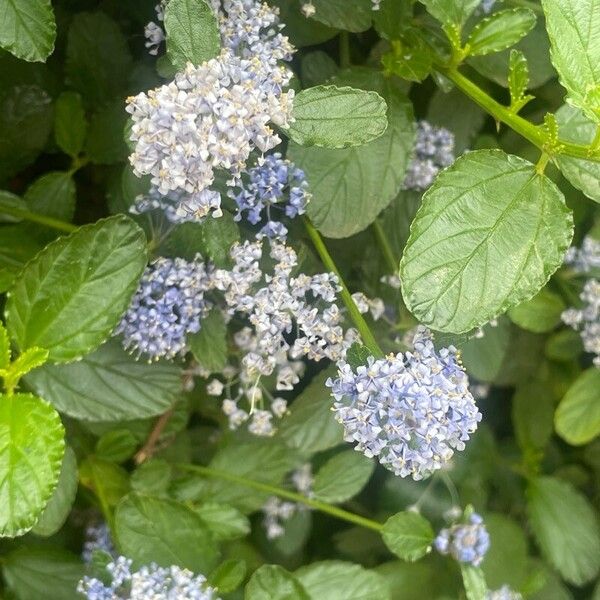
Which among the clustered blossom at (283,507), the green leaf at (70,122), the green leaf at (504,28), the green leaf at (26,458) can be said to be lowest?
the clustered blossom at (283,507)

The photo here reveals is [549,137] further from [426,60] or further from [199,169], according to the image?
[199,169]

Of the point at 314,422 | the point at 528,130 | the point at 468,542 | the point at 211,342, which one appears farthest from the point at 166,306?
the point at 468,542

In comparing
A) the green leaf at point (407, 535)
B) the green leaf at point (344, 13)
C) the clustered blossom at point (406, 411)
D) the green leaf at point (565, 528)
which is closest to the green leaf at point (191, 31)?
the green leaf at point (344, 13)

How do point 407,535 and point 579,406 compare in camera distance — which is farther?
point 579,406

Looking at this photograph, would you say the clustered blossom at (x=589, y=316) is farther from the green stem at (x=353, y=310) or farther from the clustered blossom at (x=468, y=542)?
the green stem at (x=353, y=310)

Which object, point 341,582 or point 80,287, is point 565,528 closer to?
point 341,582

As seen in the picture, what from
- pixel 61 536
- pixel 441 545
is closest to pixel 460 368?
pixel 441 545
